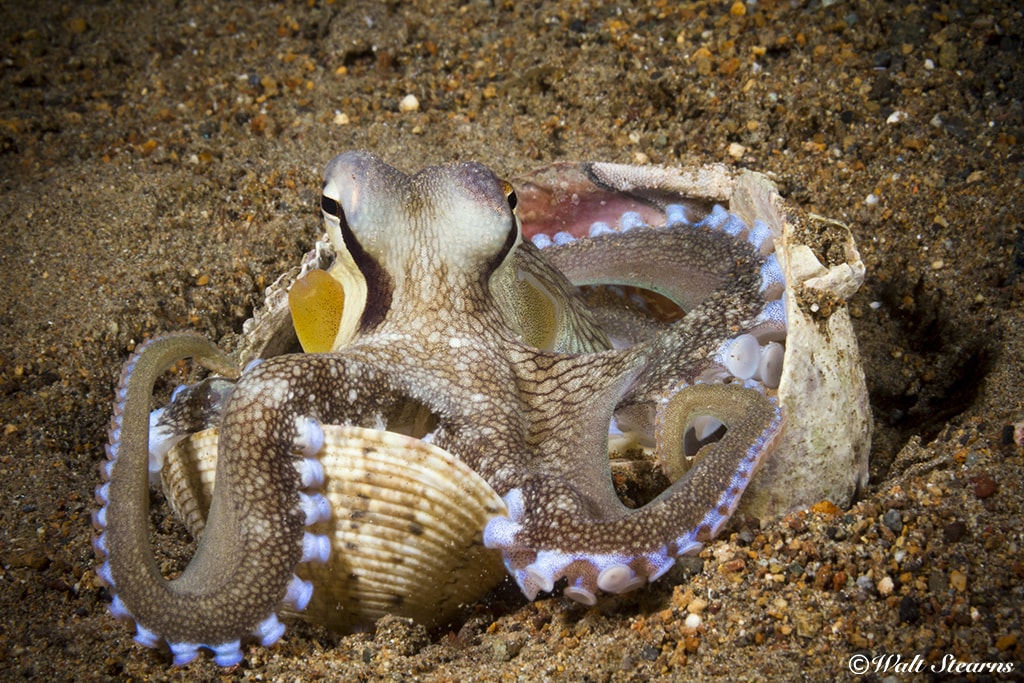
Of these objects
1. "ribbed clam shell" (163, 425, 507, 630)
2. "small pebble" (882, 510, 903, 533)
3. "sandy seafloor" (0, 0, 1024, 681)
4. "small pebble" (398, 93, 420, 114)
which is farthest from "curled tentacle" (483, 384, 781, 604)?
"small pebble" (398, 93, 420, 114)

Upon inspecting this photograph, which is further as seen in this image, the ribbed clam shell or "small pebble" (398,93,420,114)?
"small pebble" (398,93,420,114)

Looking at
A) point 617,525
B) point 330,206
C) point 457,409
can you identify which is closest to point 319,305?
point 330,206

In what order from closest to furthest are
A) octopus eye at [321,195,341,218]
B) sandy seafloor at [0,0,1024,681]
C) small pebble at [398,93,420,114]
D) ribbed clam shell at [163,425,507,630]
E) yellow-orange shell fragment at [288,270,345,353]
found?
ribbed clam shell at [163,425,507,630], sandy seafloor at [0,0,1024,681], octopus eye at [321,195,341,218], yellow-orange shell fragment at [288,270,345,353], small pebble at [398,93,420,114]

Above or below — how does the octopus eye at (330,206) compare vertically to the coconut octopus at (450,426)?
above

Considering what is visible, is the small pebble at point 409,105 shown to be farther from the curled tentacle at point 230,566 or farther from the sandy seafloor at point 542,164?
the curled tentacle at point 230,566

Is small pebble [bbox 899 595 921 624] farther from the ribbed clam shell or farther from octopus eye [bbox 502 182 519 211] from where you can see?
octopus eye [bbox 502 182 519 211]

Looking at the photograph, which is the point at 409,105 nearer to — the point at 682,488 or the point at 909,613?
the point at 682,488

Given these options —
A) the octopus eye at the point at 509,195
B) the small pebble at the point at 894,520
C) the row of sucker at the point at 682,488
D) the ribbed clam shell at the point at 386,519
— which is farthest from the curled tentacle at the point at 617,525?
the octopus eye at the point at 509,195
